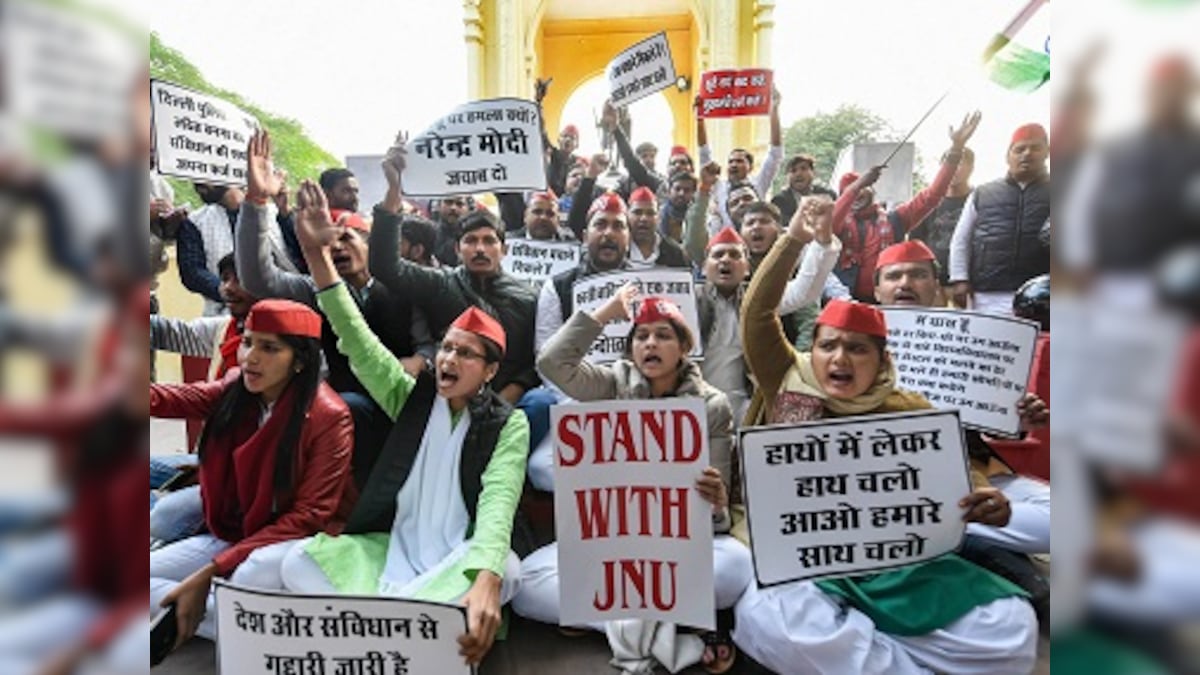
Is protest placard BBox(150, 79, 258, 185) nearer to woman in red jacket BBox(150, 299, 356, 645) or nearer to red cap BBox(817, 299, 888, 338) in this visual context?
woman in red jacket BBox(150, 299, 356, 645)

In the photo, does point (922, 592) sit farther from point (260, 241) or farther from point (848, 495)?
point (260, 241)

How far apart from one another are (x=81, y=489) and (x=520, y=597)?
6.49 ft

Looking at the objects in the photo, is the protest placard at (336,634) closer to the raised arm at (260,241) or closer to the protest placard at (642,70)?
the raised arm at (260,241)

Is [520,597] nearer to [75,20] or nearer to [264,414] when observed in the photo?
[264,414]

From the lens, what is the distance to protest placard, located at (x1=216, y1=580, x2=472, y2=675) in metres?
1.79

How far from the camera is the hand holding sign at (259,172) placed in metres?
2.27

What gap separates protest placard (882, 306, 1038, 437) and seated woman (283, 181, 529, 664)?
4.03 ft

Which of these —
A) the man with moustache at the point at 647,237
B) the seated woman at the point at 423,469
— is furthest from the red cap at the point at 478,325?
the man with moustache at the point at 647,237

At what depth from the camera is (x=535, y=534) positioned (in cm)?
248

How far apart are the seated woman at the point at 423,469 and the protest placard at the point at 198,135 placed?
677 mm

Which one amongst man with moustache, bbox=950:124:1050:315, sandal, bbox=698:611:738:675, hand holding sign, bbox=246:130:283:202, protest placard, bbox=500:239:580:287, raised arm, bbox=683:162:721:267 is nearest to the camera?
sandal, bbox=698:611:738:675

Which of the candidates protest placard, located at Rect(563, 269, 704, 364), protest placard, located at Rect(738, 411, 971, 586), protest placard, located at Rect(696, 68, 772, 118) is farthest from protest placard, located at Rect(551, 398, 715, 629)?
protest placard, located at Rect(696, 68, 772, 118)

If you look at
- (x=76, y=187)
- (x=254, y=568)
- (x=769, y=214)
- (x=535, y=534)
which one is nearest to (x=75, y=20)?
(x=76, y=187)

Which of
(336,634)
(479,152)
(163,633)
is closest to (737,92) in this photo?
(479,152)
